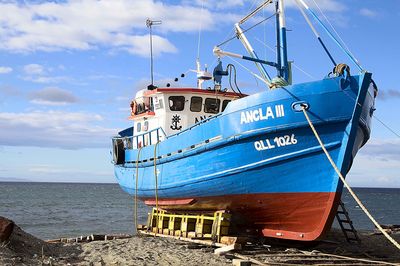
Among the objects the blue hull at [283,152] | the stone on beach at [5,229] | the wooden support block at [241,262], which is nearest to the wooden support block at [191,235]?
the blue hull at [283,152]

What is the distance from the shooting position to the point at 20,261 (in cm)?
873

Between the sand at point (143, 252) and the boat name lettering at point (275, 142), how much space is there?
2118 millimetres

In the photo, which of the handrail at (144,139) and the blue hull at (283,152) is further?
the handrail at (144,139)

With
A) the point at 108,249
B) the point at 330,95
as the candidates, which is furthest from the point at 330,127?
the point at 108,249

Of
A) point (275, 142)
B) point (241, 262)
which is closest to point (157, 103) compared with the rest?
point (275, 142)

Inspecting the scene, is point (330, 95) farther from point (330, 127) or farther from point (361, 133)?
point (361, 133)

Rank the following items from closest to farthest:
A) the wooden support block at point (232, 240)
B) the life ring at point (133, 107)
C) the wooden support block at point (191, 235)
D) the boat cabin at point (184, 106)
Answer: the wooden support block at point (232, 240), the wooden support block at point (191, 235), the boat cabin at point (184, 106), the life ring at point (133, 107)

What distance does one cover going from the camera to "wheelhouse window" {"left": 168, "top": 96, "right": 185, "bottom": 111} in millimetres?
14055

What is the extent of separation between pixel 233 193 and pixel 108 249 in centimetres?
301

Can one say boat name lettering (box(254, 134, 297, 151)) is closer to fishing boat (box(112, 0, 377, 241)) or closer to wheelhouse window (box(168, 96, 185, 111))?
fishing boat (box(112, 0, 377, 241))

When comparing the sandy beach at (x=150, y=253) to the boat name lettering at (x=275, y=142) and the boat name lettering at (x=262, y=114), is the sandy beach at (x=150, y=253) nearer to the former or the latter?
the boat name lettering at (x=275, y=142)

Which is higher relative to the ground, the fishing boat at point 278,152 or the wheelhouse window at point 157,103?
the wheelhouse window at point 157,103

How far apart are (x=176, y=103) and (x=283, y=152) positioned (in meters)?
5.10

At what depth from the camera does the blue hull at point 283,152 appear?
30.3ft
